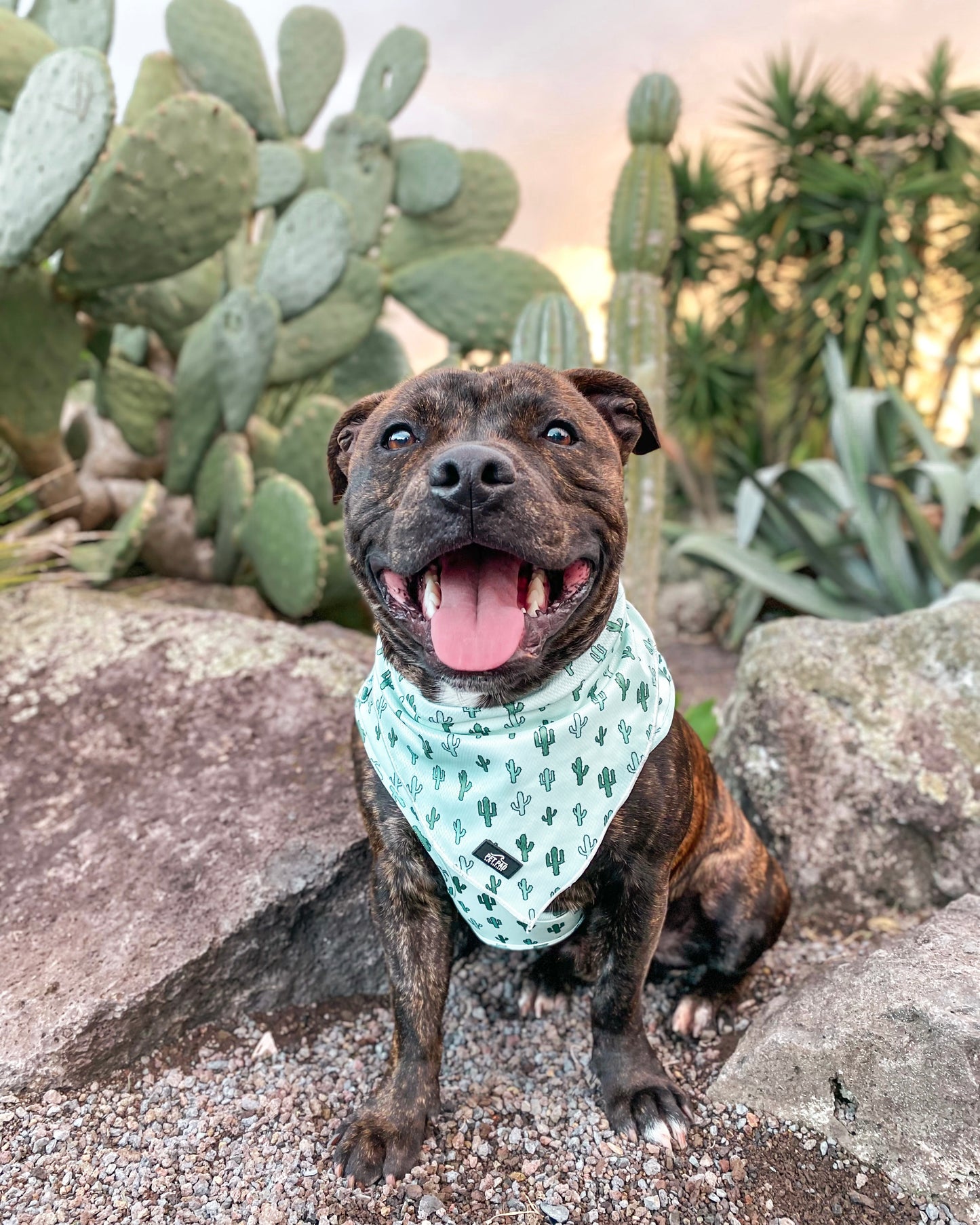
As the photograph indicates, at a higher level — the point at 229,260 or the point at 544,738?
the point at 229,260

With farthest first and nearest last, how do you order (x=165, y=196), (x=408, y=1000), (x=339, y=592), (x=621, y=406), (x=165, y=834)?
(x=339, y=592) → (x=165, y=196) → (x=165, y=834) → (x=621, y=406) → (x=408, y=1000)

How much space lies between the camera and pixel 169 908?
2623 mm

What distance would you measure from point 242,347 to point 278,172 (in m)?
2.29

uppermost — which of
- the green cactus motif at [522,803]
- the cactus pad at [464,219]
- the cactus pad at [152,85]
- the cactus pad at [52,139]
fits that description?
the cactus pad at [152,85]

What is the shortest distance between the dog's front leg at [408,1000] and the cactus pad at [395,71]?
5.68 m

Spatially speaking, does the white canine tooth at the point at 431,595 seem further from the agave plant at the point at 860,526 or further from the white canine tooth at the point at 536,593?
the agave plant at the point at 860,526

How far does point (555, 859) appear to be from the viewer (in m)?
2.09

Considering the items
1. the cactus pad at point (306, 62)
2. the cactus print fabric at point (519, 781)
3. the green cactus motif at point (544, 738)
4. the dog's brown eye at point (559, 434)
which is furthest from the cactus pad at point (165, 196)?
the green cactus motif at point (544, 738)

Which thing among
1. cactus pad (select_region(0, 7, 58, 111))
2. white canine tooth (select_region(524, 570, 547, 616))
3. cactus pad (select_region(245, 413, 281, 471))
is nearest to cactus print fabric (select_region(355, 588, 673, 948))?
white canine tooth (select_region(524, 570, 547, 616))

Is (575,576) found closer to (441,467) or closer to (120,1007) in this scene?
(441,467)

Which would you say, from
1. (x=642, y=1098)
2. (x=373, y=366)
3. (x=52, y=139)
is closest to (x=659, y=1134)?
(x=642, y=1098)

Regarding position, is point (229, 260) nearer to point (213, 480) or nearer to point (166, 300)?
point (166, 300)

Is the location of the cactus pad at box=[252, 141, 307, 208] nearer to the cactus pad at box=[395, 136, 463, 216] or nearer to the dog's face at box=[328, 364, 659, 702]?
the cactus pad at box=[395, 136, 463, 216]

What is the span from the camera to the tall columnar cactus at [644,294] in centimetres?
418
